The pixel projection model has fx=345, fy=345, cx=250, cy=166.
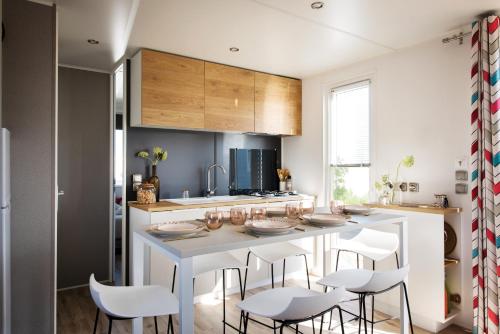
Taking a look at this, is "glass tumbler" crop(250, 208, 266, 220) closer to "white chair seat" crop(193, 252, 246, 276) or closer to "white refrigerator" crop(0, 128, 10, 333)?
"white chair seat" crop(193, 252, 246, 276)

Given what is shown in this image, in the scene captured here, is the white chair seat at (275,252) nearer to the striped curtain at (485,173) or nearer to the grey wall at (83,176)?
the striped curtain at (485,173)

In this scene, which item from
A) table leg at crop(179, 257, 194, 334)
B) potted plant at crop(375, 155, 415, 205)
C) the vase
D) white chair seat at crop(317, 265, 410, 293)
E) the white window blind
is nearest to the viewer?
table leg at crop(179, 257, 194, 334)

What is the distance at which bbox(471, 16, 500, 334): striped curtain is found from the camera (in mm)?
2512

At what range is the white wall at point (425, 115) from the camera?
2.88 metres

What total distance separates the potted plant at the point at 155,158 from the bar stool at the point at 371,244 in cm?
189

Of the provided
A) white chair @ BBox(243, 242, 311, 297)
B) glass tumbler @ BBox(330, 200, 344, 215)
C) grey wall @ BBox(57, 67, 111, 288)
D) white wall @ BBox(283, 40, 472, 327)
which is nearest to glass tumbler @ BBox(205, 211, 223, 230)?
glass tumbler @ BBox(330, 200, 344, 215)

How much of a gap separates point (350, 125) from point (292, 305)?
2.90 metres

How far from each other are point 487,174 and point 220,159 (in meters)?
2.66

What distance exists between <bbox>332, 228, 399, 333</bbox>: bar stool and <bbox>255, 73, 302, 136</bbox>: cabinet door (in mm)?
1748

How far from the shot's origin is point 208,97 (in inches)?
143

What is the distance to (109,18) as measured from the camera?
8.13 ft

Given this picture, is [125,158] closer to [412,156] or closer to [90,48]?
[90,48]

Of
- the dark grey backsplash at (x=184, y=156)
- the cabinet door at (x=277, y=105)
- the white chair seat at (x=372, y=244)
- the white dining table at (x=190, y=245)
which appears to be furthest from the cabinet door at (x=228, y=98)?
the white dining table at (x=190, y=245)

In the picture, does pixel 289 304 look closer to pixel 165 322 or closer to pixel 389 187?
→ pixel 165 322
